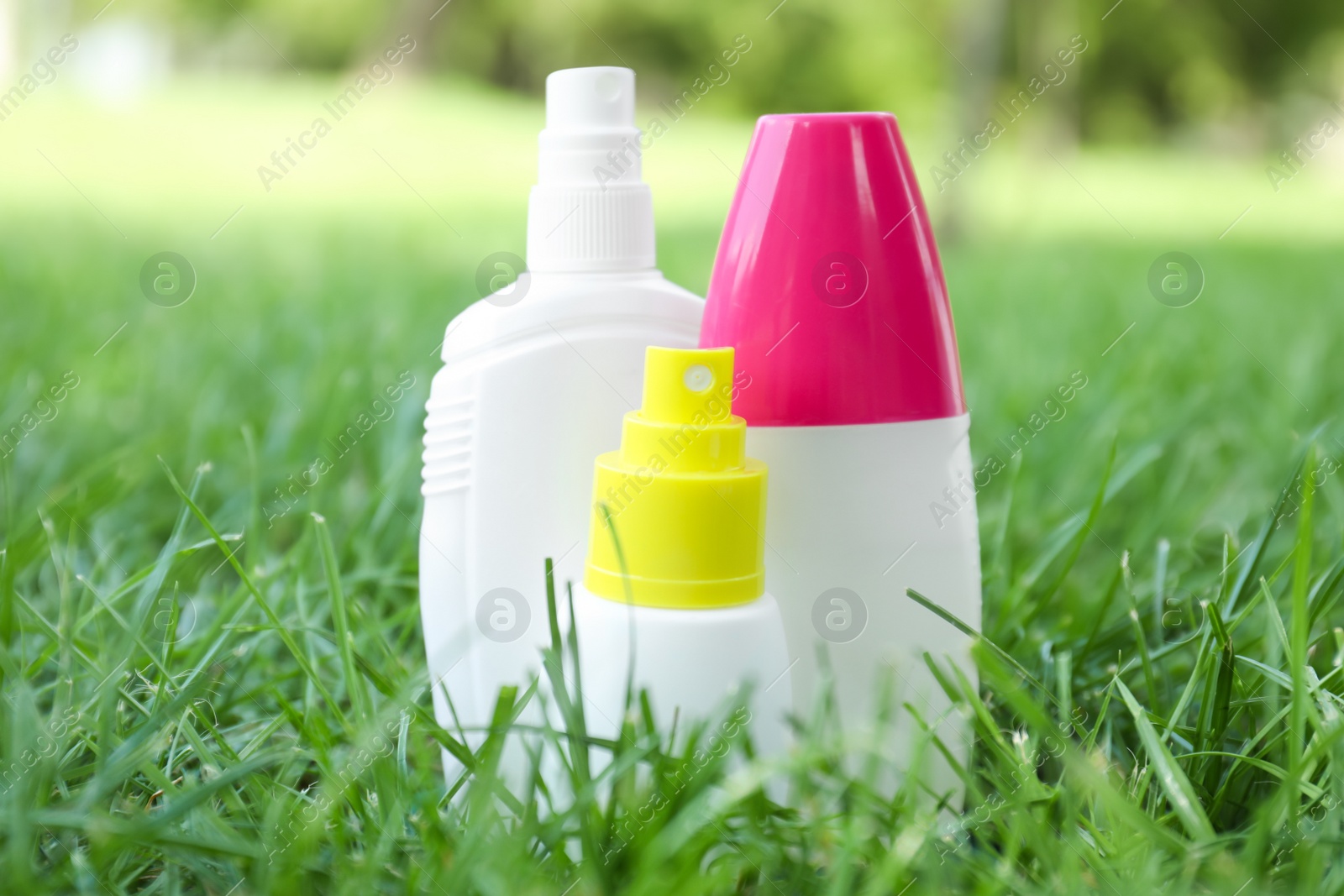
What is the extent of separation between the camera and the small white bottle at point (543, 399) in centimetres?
70

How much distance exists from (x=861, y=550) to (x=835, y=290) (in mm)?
160

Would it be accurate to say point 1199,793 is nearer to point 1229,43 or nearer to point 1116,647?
point 1116,647

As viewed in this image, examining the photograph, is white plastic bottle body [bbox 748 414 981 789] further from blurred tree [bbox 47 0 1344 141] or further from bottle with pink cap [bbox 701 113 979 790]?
blurred tree [bbox 47 0 1344 141]

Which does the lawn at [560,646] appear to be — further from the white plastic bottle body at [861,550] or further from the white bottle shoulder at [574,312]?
the white bottle shoulder at [574,312]

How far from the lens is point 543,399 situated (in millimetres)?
699

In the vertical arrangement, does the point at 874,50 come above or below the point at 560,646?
above

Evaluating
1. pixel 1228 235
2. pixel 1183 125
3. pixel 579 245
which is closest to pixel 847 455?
pixel 579 245

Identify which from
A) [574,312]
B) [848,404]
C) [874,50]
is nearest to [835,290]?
[848,404]

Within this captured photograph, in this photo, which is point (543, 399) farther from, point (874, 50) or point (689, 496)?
point (874, 50)

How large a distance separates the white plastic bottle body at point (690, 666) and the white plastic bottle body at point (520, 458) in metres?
0.09

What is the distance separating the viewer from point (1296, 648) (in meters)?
0.57

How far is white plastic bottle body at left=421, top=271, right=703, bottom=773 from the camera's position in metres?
0.70

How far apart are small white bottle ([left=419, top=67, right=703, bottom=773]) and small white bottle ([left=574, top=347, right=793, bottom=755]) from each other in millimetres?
93

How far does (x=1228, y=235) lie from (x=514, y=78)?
41.5 ft
